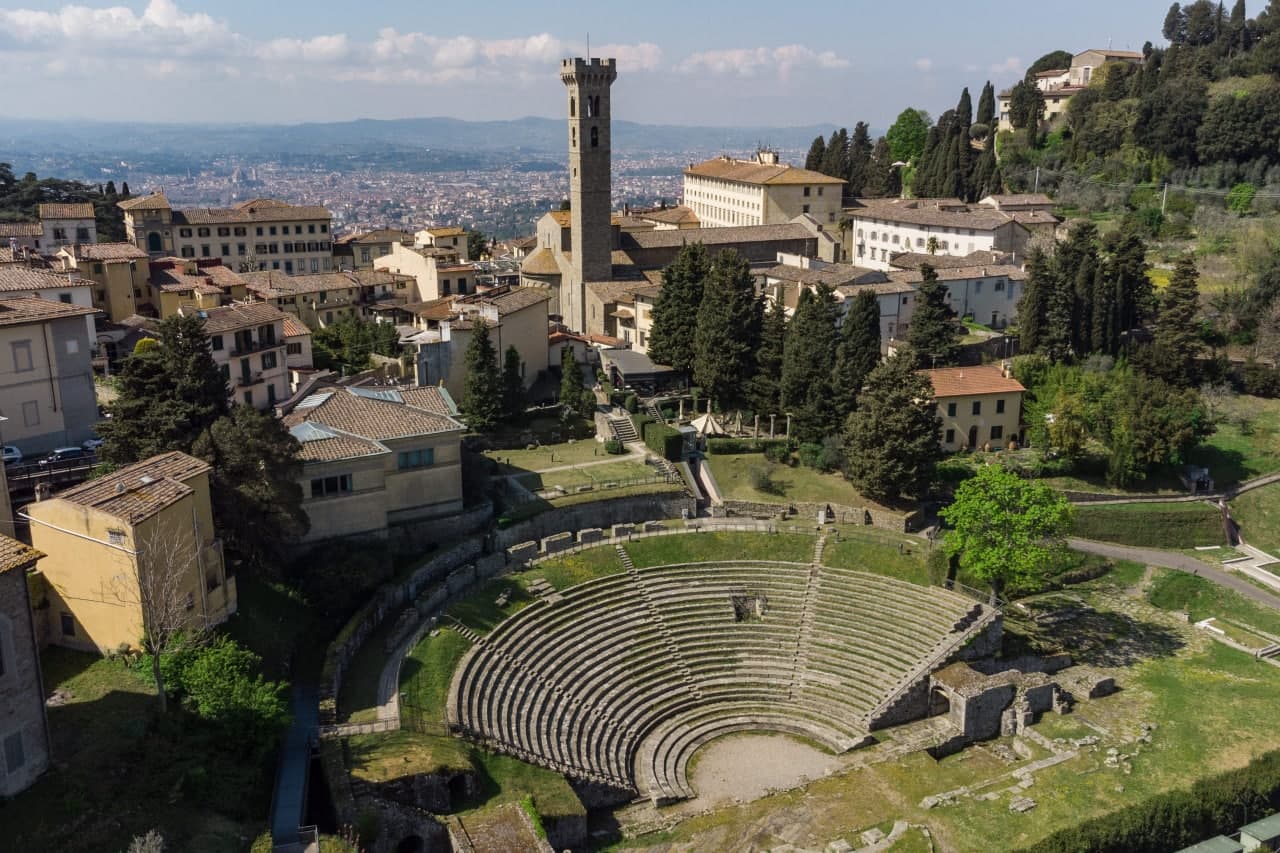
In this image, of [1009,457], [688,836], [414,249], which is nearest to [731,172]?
[414,249]

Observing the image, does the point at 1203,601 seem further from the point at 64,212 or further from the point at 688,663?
the point at 64,212

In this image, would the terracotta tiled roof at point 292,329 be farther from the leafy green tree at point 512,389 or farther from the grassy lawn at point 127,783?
the grassy lawn at point 127,783

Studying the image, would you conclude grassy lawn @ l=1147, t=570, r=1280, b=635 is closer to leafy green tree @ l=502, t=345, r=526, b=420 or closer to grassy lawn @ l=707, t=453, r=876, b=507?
grassy lawn @ l=707, t=453, r=876, b=507

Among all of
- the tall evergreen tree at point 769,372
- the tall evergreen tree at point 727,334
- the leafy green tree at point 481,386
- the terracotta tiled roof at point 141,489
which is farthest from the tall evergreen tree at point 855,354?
the terracotta tiled roof at point 141,489

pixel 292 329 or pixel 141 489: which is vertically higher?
pixel 292 329

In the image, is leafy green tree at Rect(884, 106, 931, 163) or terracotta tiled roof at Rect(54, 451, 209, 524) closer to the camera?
terracotta tiled roof at Rect(54, 451, 209, 524)

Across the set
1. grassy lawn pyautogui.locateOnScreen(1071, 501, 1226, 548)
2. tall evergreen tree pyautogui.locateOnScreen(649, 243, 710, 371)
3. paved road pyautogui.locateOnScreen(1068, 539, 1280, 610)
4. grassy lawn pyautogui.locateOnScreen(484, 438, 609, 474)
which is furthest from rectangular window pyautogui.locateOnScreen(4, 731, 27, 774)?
grassy lawn pyautogui.locateOnScreen(1071, 501, 1226, 548)

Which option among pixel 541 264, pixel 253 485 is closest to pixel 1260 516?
pixel 253 485
